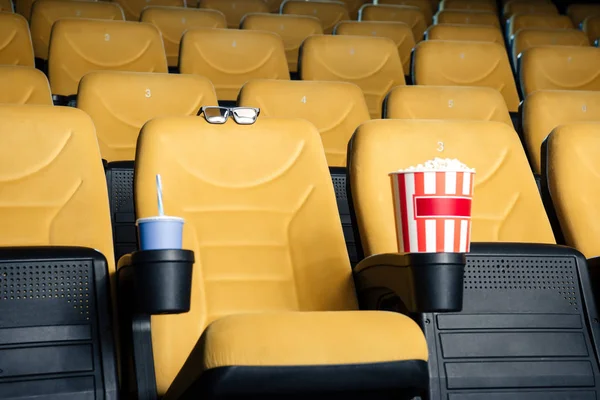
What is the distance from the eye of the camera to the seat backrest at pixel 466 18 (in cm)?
232

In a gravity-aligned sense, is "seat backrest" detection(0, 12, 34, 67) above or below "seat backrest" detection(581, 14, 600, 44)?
above

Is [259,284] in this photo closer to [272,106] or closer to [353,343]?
[353,343]

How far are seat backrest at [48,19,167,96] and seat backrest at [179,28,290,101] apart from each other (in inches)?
2.4

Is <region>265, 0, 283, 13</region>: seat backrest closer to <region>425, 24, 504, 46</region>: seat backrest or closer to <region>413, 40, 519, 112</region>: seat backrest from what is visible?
<region>425, 24, 504, 46</region>: seat backrest

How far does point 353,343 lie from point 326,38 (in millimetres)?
1137

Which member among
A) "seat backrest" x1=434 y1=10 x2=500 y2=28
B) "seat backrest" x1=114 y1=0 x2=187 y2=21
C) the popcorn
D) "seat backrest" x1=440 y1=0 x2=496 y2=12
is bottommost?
"seat backrest" x1=440 y1=0 x2=496 y2=12

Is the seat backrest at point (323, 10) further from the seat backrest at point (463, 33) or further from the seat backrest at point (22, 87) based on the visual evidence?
the seat backrest at point (22, 87)

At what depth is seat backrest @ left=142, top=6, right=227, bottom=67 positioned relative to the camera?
1.88 metres

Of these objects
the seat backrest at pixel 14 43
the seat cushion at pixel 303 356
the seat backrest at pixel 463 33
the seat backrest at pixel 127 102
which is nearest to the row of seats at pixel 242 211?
the seat cushion at pixel 303 356

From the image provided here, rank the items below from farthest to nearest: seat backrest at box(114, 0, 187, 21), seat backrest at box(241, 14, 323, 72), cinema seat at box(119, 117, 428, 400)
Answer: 1. seat backrest at box(114, 0, 187, 21)
2. seat backrest at box(241, 14, 323, 72)
3. cinema seat at box(119, 117, 428, 400)

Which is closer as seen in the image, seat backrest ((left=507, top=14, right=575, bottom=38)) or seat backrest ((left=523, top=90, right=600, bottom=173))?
seat backrest ((left=523, top=90, right=600, bottom=173))

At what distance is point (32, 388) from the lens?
0.58 meters

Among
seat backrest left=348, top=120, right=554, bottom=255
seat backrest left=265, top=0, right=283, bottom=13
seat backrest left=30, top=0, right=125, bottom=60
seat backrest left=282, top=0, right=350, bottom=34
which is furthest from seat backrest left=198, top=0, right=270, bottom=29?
seat backrest left=348, top=120, right=554, bottom=255

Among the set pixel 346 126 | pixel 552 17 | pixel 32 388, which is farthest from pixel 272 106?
pixel 552 17
